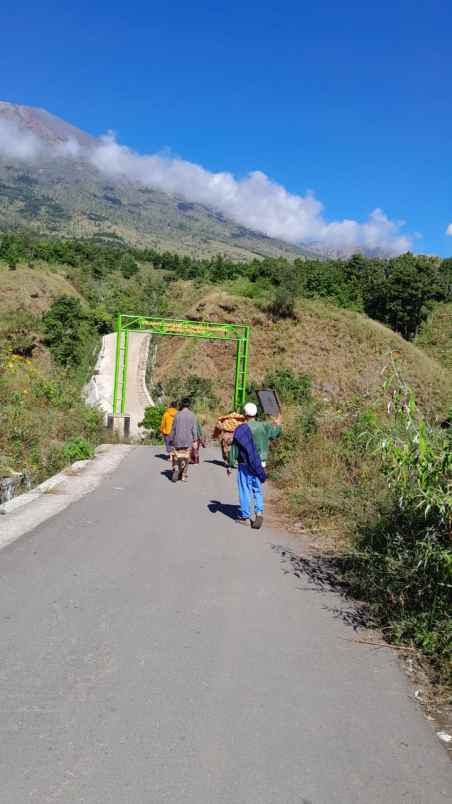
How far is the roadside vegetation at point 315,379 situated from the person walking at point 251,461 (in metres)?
0.68

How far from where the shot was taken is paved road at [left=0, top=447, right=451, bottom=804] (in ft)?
9.23

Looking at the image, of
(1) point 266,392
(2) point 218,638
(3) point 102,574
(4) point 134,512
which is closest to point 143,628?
(2) point 218,638

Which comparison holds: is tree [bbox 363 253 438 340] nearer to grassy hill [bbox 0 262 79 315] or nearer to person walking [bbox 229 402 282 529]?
grassy hill [bbox 0 262 79 315]

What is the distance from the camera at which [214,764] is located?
292 cm

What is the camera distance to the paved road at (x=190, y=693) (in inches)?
111

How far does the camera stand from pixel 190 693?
354 centimetres

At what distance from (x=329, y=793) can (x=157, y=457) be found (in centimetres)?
1268

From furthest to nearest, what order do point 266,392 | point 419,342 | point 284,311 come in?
point 419,342 < point 284,311 < point 266,392

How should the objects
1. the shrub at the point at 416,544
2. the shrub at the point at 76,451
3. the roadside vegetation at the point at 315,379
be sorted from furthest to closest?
the shrub at the point at 76,451, the roadside vegetation at the point at 315,379, the shrub at the point at 416,544

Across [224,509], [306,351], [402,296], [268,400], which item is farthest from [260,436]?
[402,296]

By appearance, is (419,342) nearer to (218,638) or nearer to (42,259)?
(42,259)

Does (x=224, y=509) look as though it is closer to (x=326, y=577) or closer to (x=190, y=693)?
(x=326, y=577)

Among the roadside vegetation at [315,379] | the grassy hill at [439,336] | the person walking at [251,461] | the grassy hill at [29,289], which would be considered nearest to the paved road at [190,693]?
the roadside vegetation at [315,379]

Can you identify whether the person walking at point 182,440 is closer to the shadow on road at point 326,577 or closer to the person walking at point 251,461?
the person walking at point 251,461
